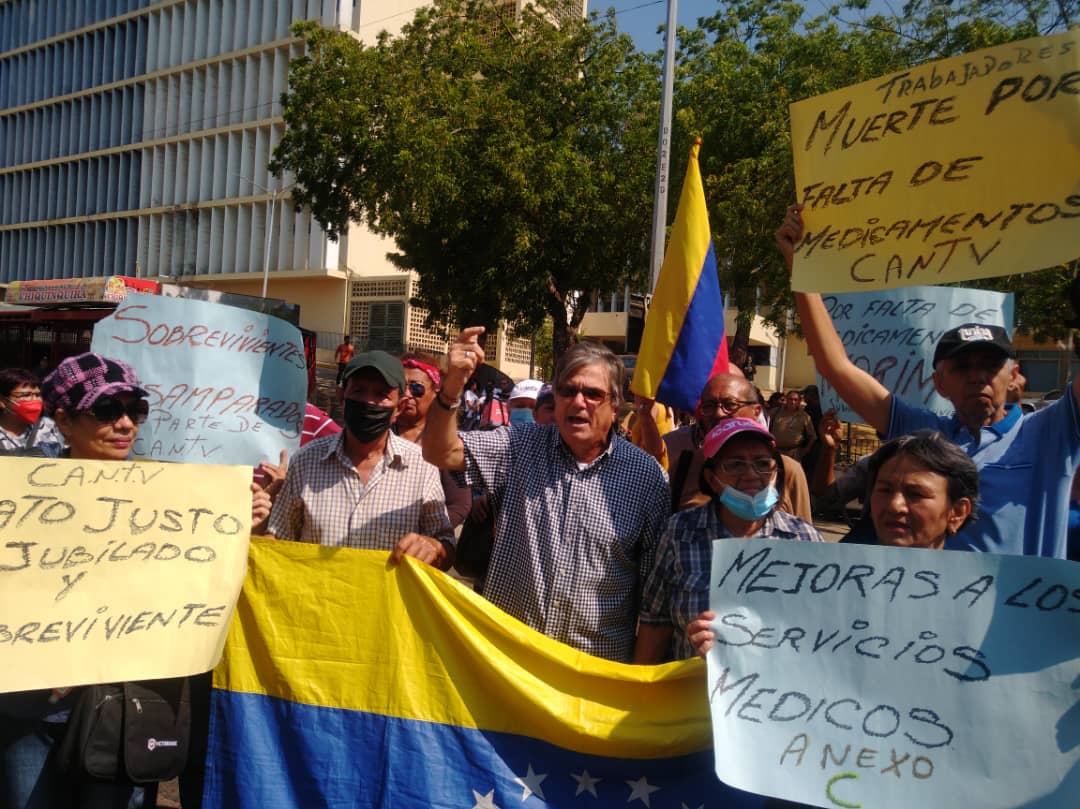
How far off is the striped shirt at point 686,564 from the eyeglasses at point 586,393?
0.45 meters

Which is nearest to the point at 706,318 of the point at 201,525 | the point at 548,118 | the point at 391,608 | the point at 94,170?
the point at 391,608

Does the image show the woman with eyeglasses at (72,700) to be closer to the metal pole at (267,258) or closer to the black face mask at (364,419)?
the black face mask at (364,419)

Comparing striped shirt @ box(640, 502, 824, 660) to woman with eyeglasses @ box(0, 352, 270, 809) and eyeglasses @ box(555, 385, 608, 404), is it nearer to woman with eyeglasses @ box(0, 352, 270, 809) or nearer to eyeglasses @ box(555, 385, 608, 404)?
eyeglasses @ box(555, 385, 608, 404)

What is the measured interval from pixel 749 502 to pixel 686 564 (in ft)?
0.85

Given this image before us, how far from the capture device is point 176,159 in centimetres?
5000

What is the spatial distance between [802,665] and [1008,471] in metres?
0.95

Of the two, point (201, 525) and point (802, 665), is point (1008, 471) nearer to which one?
point (802, 665)

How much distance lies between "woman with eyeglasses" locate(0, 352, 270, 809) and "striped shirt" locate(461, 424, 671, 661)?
76 cm

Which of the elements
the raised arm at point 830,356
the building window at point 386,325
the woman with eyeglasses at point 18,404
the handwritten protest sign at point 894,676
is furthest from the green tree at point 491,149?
the building window at point 386,325

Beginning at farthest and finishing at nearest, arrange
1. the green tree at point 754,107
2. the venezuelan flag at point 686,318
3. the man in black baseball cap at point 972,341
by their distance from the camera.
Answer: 1. the green tree at point 754,107
2. the venezuelan flag at point 686,318
3. the man in black baseball cap at point 972,341

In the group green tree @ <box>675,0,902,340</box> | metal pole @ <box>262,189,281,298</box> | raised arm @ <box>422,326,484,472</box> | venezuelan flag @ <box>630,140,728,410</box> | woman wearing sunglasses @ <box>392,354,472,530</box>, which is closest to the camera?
raised arm @ <box>422,326,484,472</box>

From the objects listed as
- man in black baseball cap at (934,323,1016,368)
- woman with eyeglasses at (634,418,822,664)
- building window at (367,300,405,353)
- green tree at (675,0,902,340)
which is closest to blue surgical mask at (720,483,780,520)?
woman with eyeglasses at (634,418,822,664)

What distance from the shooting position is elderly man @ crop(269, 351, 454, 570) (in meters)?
2.90

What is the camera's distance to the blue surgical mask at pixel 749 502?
8.08 ft
